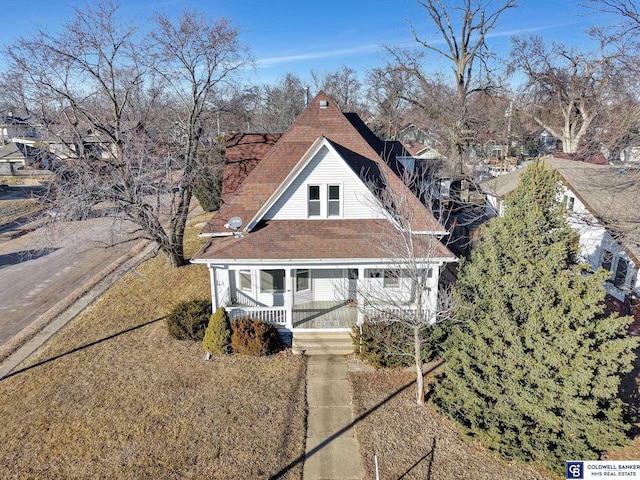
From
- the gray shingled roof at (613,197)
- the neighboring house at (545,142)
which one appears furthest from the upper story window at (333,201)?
the neighboring house at (545,142)

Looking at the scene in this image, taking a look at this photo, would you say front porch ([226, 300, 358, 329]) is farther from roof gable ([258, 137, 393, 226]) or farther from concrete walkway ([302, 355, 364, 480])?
roof gable ([258, 137, 393, 226])

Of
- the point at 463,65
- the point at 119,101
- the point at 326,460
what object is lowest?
the point at 326,460

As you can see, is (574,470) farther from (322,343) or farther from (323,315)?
(323,315)

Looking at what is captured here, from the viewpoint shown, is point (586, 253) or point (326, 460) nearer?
point (326, 460)

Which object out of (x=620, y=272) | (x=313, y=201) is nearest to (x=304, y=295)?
(x=313, y=201)

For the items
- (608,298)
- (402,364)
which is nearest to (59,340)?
(402,364)

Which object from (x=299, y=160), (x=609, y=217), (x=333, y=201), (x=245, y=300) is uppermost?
(x=299, y=160)

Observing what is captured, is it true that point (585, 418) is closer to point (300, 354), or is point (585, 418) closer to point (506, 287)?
point (506, 287)

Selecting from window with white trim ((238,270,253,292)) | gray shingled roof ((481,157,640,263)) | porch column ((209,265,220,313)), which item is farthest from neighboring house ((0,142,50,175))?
gray shingled roof ((481,157,640,263))
